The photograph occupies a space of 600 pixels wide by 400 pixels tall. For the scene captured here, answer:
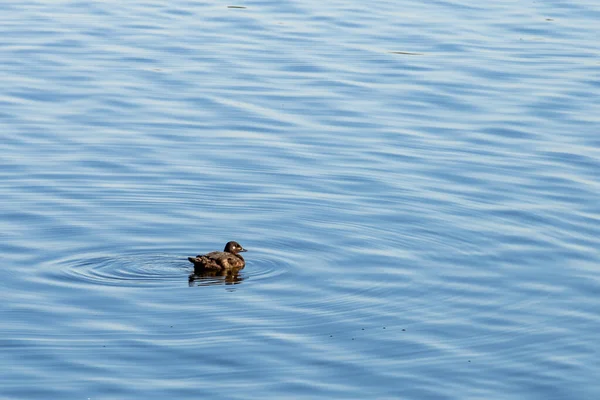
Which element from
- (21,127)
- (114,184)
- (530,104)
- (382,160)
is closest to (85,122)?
(21,127)

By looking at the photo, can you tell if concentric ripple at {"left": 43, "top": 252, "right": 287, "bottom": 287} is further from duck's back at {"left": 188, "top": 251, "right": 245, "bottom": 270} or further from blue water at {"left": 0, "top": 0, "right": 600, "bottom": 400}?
duck's back at {"left": 188, "top": 251, "right": 245, "bottom": 270}

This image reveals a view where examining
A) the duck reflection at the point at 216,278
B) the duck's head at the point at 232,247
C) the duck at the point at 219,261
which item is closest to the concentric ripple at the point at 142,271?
the duck reflection at the point at 216,278

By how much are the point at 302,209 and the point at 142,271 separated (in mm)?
3570

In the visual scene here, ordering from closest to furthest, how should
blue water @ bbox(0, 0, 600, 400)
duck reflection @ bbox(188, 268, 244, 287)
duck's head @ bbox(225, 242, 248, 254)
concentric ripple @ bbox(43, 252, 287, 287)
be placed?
blue water @ bbox(0, 0, 600, 400) < concentric ripple @ bbox(43, 252, 287, 287) < duck reflection @ bbox(188, 268, 244, 287) < duck's head @ bbox(225, 242, 248, 254)

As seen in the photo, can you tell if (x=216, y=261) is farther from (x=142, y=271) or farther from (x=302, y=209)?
(x=302, y=209)

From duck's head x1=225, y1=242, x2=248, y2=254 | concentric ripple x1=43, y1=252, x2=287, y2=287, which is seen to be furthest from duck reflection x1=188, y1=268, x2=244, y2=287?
duck's head x1=225, y1=242, x2=248, y2=254

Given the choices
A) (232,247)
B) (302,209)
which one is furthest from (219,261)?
(302,209)

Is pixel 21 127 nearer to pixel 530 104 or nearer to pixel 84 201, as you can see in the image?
pixel 84 201

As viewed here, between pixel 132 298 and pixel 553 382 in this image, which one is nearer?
pixel 553 382

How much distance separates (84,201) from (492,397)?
838cm

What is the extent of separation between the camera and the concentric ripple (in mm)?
16672

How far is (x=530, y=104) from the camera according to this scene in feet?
86.0

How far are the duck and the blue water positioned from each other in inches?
7.3

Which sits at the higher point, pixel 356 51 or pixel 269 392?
pixel 356 51
